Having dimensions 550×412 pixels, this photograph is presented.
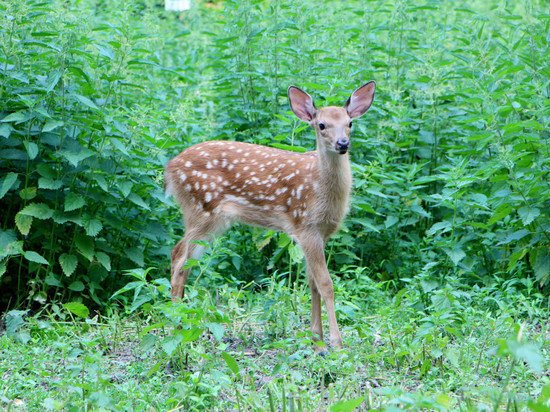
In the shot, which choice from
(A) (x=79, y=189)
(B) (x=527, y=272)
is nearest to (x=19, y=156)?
(A) (x=79, y=189)

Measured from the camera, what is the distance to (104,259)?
19.1 ft

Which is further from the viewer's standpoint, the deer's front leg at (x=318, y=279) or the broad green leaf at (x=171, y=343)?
the deer's front leg at (x=318, y=279)

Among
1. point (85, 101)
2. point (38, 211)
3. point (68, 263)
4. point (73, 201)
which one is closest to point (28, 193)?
point (38, 211)

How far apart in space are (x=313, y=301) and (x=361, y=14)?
3771 millimetres

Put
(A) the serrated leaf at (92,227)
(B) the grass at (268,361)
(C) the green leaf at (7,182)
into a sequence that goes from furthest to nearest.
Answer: (A) the serrated leaf at (92,227)
(C) the green leaf at (7,182)
(B) the grass at (268,361)

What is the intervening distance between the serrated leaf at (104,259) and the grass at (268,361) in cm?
36

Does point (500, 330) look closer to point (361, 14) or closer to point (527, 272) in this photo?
point (527, 272)

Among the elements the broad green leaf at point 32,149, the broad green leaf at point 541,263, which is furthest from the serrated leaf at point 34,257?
the broad green leaf at point 541,263

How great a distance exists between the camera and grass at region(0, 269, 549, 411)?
3.81 m

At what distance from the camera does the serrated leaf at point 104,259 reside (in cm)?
579

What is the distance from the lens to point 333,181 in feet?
17.7

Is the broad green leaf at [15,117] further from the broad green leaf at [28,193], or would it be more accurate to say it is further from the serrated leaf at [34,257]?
the serrated leaf at [34,257]

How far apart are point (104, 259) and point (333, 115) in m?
2.16

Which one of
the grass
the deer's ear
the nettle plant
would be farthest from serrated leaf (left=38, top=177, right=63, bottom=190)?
the deer's ear
